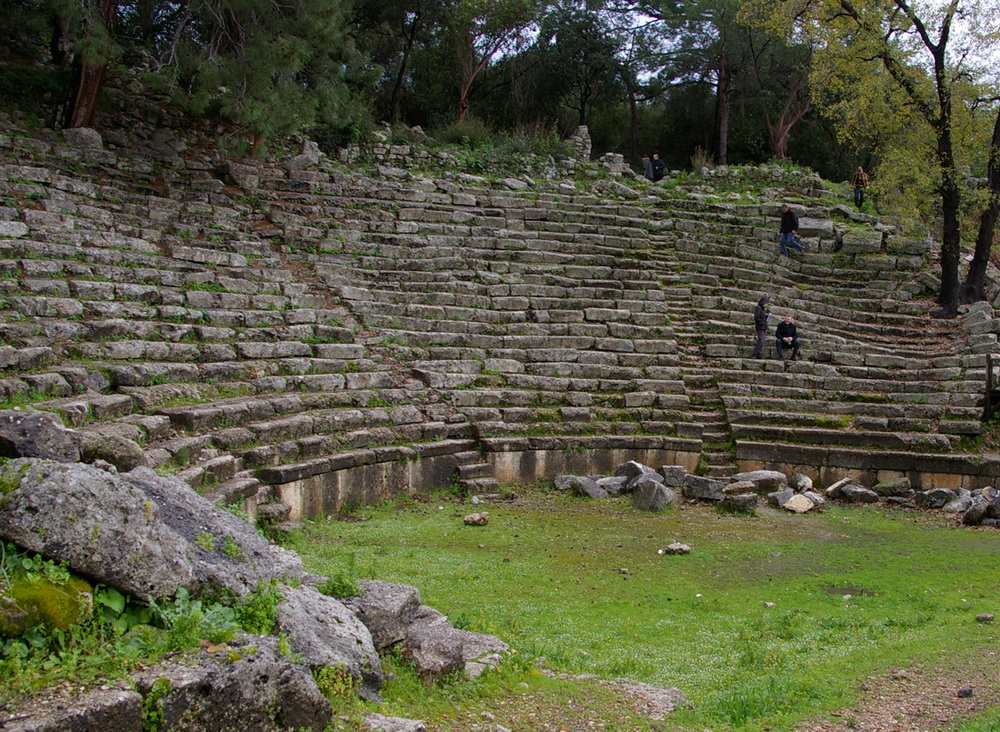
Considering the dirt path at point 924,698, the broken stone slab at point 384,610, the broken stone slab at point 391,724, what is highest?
the broken stone slab at point 384,610

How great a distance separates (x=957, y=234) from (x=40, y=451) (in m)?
16.3

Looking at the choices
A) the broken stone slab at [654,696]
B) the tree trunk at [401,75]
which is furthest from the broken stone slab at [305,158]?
the broken stone slab at [654,696]

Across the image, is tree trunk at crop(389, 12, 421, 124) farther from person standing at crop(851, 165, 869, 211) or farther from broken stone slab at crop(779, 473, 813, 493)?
broken stone slab at crop(779, 473, 813, 493)

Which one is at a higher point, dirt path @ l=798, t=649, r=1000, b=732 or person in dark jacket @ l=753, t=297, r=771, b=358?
person in dark jacket @ l=753, t=297, r=771, b=358

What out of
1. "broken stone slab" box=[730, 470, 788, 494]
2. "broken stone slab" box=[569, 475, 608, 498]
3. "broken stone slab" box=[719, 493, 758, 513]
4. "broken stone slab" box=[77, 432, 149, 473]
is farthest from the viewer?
"broken stone slab" box=[730, 470, 788, 494]

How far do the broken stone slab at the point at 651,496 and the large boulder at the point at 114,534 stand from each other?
6521 mm

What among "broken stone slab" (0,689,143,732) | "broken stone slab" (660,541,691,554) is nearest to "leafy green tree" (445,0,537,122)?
"broken stone slab" (660,541,691,554)

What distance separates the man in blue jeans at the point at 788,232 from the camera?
1736 centimetres

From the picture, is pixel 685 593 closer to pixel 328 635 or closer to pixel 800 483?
pixel 328 635

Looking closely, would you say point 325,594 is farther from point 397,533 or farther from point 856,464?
point 856,464

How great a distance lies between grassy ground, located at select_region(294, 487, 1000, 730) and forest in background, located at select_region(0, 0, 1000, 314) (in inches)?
351

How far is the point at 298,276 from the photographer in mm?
13242

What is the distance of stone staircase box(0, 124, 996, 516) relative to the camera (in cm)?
885

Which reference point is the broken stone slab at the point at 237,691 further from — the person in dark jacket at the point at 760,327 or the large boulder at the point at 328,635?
the person in dark jacket at the point at 760,327
